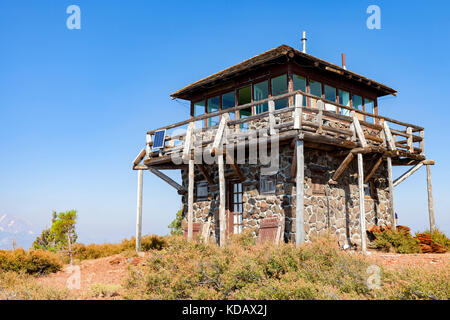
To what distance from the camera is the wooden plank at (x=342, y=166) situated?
1414 centimetres

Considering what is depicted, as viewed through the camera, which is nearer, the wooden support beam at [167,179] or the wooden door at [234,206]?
the wooden door at [234,206]

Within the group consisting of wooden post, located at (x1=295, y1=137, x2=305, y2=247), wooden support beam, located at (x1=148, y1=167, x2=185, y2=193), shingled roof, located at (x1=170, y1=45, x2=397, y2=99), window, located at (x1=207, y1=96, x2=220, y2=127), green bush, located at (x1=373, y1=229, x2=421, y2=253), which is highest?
shingled roof, located at (x1=170, y1=45, x2=397, y2=99)

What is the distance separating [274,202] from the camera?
46.7 feet

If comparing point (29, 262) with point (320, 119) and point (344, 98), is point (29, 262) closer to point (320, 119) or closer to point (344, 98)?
point (320, 119)

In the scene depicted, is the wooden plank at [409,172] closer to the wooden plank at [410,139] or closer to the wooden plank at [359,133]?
the wooden plank at [410,139]

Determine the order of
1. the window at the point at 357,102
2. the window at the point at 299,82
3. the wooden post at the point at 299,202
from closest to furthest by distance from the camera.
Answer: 1. the wooden post at the point at 299,202
2. the window at the point at 299,82
3. the window at the point at 357,102

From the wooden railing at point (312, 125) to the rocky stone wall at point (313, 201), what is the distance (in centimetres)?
112

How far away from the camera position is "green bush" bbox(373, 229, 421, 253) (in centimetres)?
1375

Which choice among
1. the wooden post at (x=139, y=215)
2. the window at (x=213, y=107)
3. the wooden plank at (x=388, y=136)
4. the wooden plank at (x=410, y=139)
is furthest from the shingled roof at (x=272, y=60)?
the wooden post at (x=139, y=215)

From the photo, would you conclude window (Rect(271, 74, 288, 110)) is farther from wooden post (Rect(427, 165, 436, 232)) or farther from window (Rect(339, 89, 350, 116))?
wooden post (Rect(427, 165, 436, 232))

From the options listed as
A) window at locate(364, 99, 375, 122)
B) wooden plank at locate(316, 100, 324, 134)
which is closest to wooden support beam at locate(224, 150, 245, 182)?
wooden plank at locate(316, 100, 324, 134)

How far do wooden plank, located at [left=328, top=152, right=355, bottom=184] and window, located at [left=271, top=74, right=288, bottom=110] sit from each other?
114 inches

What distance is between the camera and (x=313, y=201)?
14094mm
